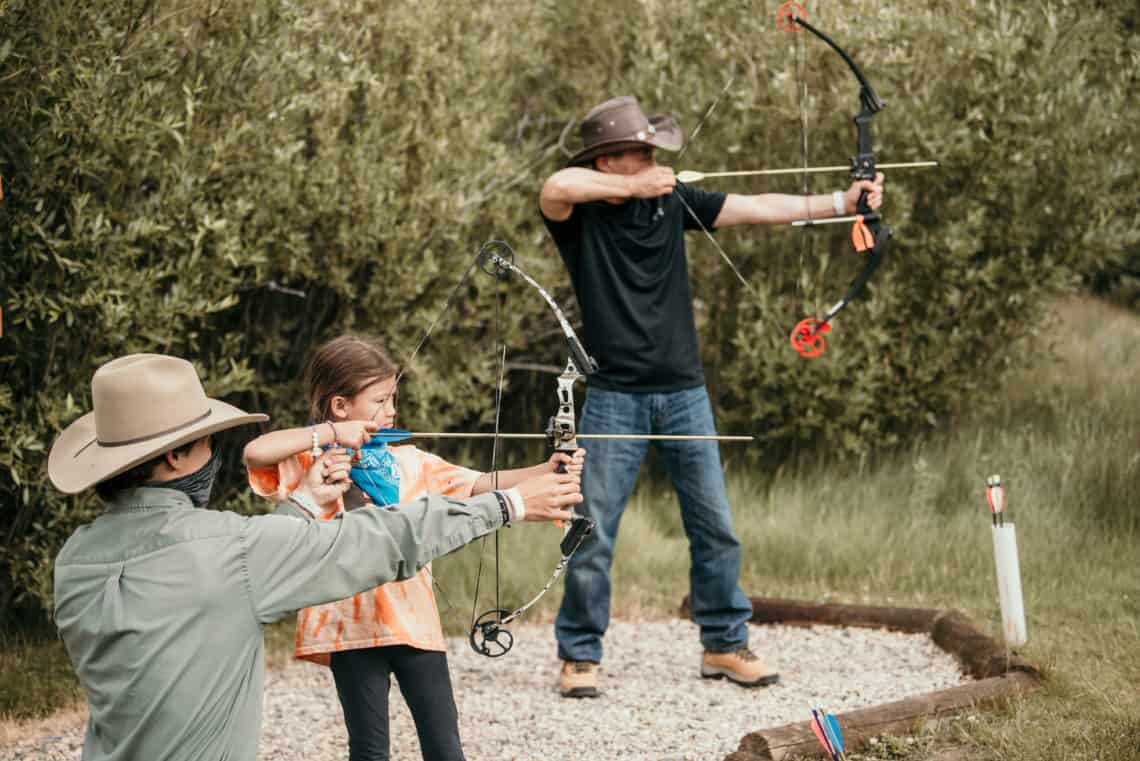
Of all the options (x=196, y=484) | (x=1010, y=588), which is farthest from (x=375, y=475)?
(x=1010, y=588)

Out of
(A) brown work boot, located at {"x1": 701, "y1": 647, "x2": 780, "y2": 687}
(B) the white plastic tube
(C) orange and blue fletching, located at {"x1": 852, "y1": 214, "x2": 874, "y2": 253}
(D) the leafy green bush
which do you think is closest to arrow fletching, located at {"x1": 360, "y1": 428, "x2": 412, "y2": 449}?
(A) brown work boot, located at {"x1": 701, "y1": 647, "x2": 780, "y2": 687}

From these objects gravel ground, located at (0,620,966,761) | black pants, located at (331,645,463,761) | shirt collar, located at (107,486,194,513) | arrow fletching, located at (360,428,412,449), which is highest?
shirt collar, located at (107,486,194,513)

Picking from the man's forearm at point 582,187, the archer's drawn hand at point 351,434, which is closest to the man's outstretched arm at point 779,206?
the man's forearm at point 582,187

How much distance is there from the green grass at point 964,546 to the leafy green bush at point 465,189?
42 centimetres

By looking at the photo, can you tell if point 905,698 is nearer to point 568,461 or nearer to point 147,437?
point 568,461

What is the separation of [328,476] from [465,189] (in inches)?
167

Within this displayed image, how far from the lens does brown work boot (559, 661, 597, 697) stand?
14.8 feet

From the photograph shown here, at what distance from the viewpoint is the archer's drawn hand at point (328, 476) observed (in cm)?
297

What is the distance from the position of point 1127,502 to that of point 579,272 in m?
3.23

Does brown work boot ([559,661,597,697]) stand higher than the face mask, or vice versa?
the face mask

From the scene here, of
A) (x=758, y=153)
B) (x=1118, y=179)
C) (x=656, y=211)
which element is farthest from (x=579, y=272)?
(x=1118, y=179)

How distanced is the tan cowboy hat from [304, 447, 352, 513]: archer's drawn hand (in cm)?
63

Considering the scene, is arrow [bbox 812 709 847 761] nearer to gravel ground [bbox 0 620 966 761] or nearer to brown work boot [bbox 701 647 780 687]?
gravel ground [bbox 0 620 966 761]

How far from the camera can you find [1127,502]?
6188 mm
